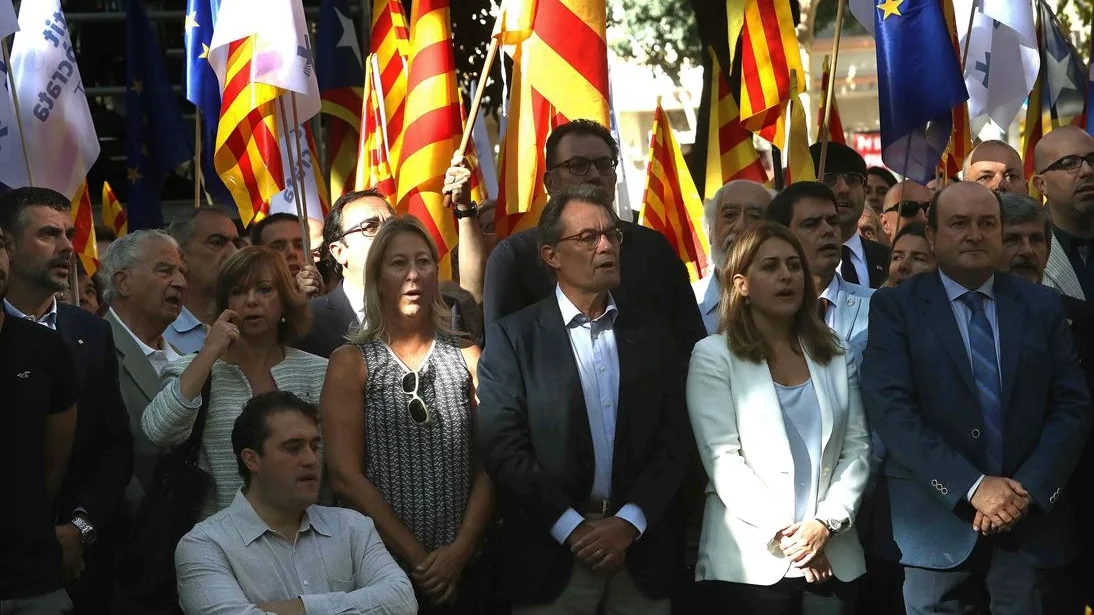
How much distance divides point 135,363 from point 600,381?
2.14 m

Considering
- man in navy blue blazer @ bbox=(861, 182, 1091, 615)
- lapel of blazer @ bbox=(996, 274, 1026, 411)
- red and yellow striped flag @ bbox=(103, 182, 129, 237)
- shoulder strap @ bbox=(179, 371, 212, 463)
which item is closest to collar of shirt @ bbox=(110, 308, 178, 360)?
shoulder strap @ bbox=(179, 371, 212, 463)

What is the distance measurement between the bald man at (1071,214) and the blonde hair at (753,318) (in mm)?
1795

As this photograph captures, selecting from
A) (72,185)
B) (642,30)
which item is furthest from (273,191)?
(642,30)

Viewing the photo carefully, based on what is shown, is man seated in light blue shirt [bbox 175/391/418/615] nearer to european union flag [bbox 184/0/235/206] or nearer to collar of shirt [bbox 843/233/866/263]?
collar of shirt [bbox 843/233/866/263]

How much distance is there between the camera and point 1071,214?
7.75 meters

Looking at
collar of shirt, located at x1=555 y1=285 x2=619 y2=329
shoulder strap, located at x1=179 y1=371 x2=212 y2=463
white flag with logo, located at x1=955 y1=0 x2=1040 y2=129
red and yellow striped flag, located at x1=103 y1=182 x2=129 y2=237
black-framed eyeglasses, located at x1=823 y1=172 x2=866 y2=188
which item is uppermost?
white flag with logo, located at x1=955 y1=0 x2=1040 y2=129

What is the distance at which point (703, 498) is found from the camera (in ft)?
21.9

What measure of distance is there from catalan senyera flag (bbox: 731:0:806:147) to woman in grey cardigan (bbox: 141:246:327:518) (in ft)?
12.0

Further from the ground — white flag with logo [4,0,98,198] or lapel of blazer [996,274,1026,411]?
white flag with logo [4,0,98,198]

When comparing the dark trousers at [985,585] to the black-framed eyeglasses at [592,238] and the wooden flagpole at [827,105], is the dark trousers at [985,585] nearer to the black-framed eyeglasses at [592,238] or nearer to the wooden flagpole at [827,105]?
the black-framed eyeglasses at [592,238]

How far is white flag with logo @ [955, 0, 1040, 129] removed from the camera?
10.4 meters

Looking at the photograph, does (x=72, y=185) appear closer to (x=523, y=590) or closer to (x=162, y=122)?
(x=162, y=122)

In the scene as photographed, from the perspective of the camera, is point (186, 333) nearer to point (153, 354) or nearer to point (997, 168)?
point (153, 354)

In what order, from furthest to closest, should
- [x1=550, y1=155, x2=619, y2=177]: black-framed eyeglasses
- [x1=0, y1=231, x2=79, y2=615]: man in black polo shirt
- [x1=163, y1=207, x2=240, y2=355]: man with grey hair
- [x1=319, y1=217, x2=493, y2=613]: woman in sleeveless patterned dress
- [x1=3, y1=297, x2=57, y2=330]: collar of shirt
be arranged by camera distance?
[x1=163, y1=207, x2=240, y2=355]: man with grey hair
[x1=550, y1=155, x2=619, y2=177]: black-framed eyeglasses
[x1=3, y1=297, x2=57, y2=330]: collar of shirt
[x1=319, y1=217, x2=493, y2=613]: woman in sleeveless patterned dress
[x1=0, y1=231, x2=79, y2=615]: man in black polo shirt
